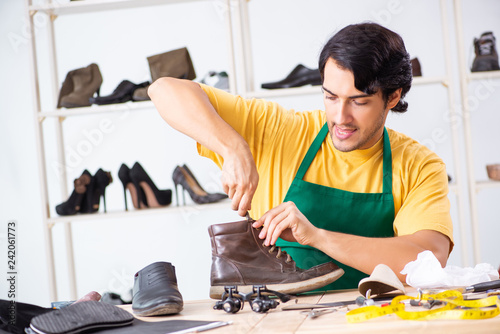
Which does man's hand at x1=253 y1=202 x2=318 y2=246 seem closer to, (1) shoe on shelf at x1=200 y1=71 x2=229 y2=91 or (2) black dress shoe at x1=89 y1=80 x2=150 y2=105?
(1) shoe on shelf at x1=200 y1=71 x2=229 y2=91

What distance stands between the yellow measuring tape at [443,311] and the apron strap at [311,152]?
854 mm

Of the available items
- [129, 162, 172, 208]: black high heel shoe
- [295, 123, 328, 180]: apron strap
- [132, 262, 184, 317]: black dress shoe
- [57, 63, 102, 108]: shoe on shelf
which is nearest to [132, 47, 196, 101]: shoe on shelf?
[57, 63, 102, 108]: shoe on shelf

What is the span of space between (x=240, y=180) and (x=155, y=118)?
8.99ft

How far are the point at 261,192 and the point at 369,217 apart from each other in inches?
14.8

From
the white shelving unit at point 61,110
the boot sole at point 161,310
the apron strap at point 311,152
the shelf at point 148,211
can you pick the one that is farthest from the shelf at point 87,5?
the boot sole at point 161,310

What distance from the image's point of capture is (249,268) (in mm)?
1246

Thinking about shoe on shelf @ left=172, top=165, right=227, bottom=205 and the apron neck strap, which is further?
shoe on shelf @ left=172, top=165, right=227, bottom=205

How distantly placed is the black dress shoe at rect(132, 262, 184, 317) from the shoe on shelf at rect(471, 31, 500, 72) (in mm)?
2446

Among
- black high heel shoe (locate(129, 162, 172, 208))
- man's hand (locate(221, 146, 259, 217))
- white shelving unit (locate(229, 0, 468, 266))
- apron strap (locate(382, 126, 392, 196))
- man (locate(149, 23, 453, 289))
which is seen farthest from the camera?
black high heel shoe (locate(129, 162, 172, 208))

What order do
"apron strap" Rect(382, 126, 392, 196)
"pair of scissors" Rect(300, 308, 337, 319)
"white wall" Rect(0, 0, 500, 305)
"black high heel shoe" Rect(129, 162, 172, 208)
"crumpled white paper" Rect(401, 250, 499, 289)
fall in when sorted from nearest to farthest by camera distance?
1. "pair of scissors" Rect(300, 308, 337, 319)
2. "crumpled white paper" Rect(401, 250, 499, 289)
3. "apron strap" Rect(382, 126, 392, 196)
4. "black high heel shoe" Rect(129, 162, 172, 208)
5. "white wall" Rect(0, 0, 500, 305)

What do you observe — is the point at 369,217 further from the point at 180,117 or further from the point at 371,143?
the point at 180,117

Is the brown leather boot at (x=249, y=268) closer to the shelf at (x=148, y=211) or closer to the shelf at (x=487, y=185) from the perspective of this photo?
the shelf at (x=148, y=211)

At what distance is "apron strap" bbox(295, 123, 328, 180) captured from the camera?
182cm

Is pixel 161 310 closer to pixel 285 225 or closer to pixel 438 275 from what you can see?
pixel 285 225
